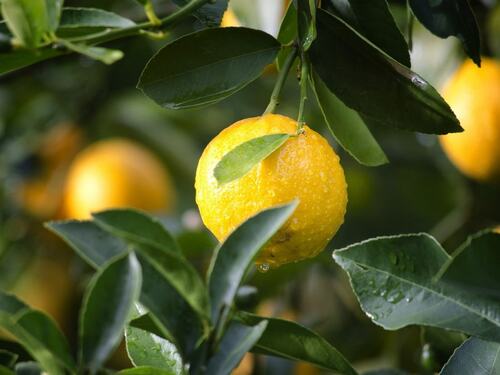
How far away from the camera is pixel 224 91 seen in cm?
86

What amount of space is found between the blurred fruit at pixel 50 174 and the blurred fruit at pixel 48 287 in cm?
14

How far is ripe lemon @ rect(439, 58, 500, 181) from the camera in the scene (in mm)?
1491

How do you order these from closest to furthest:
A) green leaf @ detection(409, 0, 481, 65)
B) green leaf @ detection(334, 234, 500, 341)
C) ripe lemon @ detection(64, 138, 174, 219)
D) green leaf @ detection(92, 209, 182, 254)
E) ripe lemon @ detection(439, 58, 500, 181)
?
green leaf @ detection(92, 209, 182, 254), green leaf @ detection(334, 234, 500, 341), green leaf @ detection(409, 0, 481, 65), ripe lemon @ detection(439, 58, 500, 181), ripe lemon @ detection(64, 138, 174, 219)

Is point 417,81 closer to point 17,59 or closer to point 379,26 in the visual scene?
point 379,26

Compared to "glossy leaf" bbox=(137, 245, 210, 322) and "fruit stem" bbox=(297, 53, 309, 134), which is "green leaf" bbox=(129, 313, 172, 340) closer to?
"glossy leaf" bbox=(137, 245, 210, 322)

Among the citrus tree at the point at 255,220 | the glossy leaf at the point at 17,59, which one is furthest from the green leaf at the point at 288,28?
the glossy leaf at the point at 17,59

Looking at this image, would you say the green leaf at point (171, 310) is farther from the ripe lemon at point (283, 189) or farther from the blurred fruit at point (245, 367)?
the blurred fruit at point (245, 367)

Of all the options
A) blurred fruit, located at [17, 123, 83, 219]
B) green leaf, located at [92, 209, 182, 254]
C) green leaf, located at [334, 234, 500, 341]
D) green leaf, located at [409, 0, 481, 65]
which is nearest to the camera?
green leaf, located at [92, 209, 182, 254]

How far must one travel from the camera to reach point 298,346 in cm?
81

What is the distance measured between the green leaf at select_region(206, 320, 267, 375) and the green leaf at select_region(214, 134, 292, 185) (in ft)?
0.42

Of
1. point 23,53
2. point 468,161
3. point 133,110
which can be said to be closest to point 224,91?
point 23,53

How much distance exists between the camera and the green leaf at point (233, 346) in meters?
0.69

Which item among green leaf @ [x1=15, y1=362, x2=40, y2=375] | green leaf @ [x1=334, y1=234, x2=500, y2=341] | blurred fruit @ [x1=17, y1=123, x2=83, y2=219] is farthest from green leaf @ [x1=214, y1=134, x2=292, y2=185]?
blurred fruit @ [x1=17, y1=123, x2=83, y2=219]

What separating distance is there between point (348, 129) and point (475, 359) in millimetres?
260
